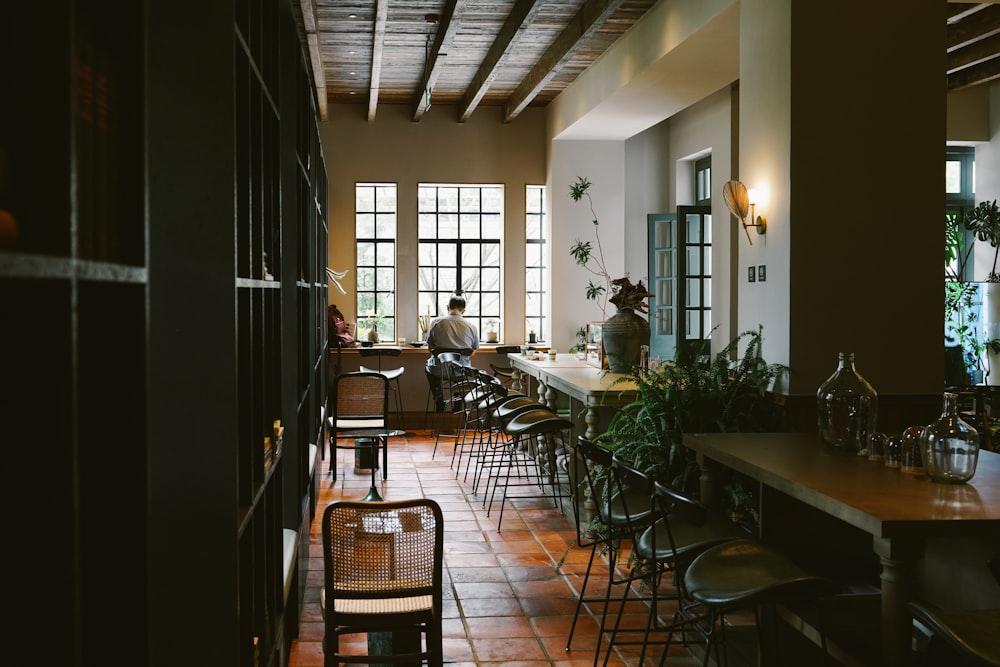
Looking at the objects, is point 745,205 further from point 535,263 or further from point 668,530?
point 535,263

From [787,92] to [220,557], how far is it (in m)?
4.27

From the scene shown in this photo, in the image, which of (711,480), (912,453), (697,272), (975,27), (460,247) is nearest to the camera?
(912,453)

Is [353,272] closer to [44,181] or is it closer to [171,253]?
[171,253]

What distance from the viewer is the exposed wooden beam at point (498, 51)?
723cm

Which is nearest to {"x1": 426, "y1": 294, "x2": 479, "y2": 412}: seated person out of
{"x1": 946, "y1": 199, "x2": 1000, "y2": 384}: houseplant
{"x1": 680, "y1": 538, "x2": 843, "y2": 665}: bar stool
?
{"x1": 946, "y1": 199, "x2": 1000, "y2": 384}: houseplant

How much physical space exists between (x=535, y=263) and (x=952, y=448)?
353 inches

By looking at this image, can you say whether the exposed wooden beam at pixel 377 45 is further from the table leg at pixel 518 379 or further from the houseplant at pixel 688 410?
the houseplant at pixel 688 410

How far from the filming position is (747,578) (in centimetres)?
291

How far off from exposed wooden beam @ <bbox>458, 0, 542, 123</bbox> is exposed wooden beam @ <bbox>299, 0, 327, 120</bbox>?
1588 millimetres

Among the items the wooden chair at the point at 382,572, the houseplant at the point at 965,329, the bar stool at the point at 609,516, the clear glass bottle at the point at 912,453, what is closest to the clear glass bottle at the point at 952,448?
the clear glass bottle at the point at 912,453

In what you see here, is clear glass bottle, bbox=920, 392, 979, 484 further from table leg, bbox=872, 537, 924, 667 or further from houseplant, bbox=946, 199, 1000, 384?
houseplant, bbox=946, 199, 1000, 384

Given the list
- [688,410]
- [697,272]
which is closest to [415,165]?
[697,272]

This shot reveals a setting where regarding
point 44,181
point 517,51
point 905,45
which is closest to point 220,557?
point 44,181

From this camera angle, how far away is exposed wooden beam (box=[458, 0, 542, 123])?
23.7 ft
